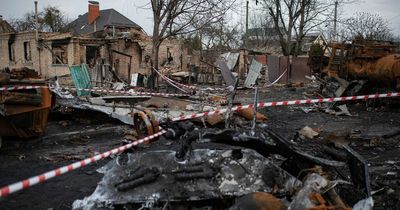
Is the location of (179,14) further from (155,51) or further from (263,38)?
(263,38)

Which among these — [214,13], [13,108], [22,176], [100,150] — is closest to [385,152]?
[100,150]

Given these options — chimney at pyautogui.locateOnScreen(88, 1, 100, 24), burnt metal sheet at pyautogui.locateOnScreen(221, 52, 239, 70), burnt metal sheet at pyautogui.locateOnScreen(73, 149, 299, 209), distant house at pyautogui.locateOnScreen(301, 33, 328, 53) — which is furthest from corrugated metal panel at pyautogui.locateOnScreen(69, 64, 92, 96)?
chimney at pyautogui.locateOnScreen(88, 1, 100, 24)

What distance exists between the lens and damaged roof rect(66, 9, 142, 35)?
43938 millimetres

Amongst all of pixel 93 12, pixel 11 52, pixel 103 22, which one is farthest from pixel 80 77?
pixel 93 12

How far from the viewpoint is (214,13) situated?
18.6 m

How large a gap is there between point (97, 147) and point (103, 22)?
39.0 m

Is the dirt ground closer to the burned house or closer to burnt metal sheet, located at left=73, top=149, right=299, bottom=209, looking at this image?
burnt metal sheet, located at left=73, top=149, right=299, bottom=209

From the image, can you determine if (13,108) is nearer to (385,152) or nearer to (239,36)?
(385,152)

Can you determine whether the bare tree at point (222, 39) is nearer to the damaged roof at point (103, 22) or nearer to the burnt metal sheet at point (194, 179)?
the damaged roof at point (103, 22)

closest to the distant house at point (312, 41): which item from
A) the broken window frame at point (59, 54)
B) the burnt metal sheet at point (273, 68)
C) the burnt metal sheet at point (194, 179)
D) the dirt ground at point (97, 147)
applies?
the burnt metal sheet at point (273, 68)

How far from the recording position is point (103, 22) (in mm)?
44312

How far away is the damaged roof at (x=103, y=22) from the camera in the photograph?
4394cm

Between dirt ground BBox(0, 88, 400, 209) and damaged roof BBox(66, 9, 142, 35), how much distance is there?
3492 centimetres

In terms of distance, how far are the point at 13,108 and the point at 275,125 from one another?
6.16m
